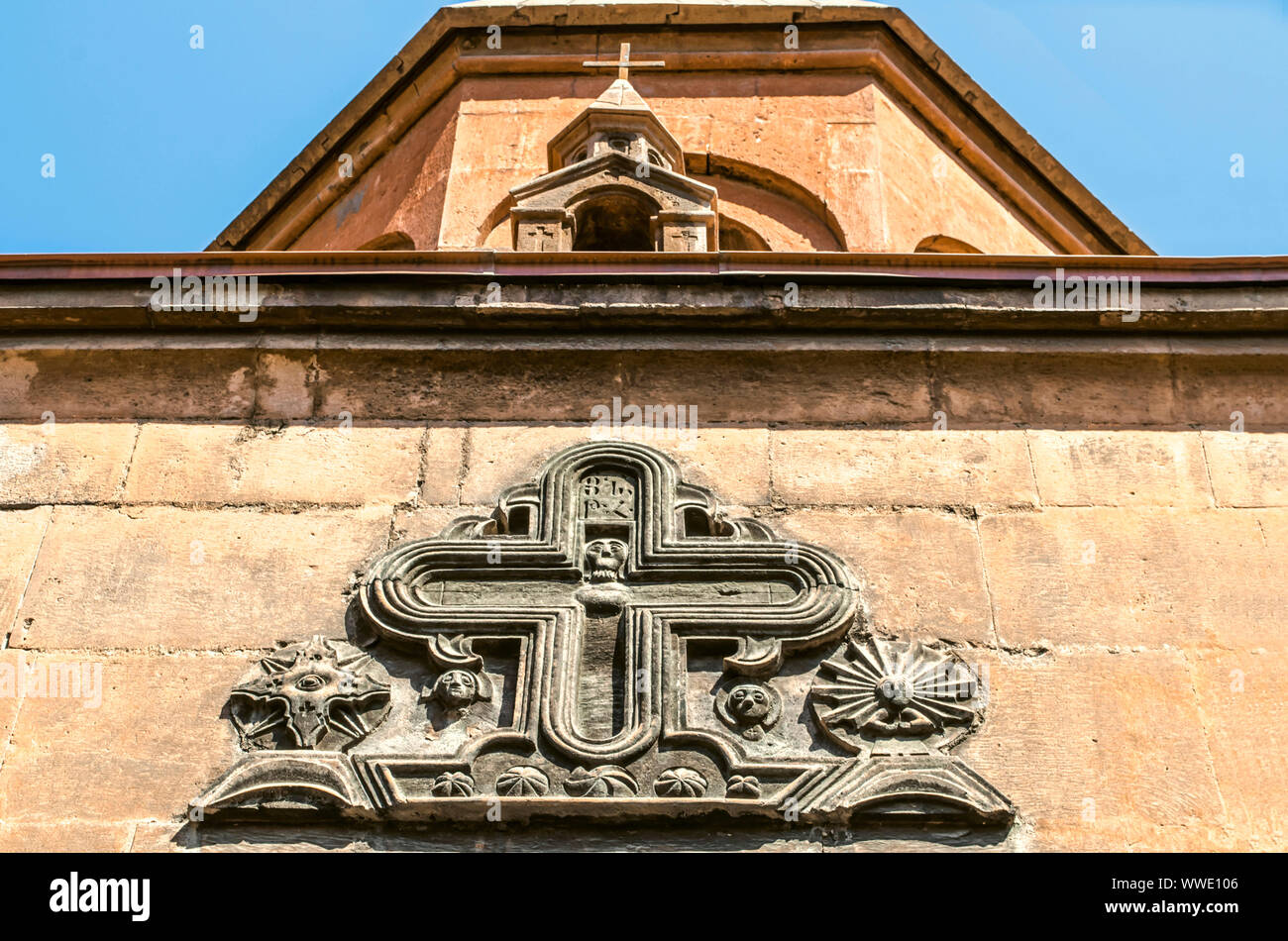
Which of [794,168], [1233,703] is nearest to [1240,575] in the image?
[1233,703]

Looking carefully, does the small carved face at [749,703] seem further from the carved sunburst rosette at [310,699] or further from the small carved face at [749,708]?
the carved sunburst rosette at [310,699]

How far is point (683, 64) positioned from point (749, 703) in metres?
7.04

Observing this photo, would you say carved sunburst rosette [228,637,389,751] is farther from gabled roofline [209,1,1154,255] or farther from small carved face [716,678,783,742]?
gabled roofline [209,1,1154,255]

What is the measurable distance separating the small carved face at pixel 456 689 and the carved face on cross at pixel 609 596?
12 cm

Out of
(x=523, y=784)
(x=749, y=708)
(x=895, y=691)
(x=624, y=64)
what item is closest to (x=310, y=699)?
(x=523, y=784)

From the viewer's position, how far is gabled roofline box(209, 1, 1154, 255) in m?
10.5

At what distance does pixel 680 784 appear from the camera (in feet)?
13.0

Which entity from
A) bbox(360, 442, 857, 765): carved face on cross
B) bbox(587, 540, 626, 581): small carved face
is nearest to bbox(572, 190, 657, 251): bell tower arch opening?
bbox(360, 442, 857, 765): carved face on cross

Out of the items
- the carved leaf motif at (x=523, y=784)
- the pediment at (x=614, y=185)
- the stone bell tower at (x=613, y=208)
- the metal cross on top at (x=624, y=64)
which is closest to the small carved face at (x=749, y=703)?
the carved leaf motif at (x=523, y=784)

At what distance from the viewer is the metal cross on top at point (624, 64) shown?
29.8ft

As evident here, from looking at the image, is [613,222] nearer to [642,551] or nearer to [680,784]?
[642,551]

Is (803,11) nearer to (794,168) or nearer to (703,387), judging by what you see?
(794,168)
